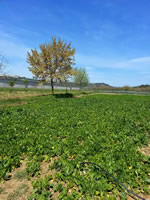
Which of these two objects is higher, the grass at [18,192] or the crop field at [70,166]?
the crop field at [70,166]

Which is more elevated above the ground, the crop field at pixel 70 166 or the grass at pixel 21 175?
the crop field at pixel 70 166

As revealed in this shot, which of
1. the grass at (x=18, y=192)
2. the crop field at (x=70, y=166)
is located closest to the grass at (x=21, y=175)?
the crop field at (x=70, y=166)

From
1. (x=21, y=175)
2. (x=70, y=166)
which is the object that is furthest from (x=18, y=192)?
(x=70, y=166)

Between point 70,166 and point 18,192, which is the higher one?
point 70,166

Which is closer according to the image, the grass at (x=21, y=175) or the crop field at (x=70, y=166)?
the crop field at (x=70, y=166)

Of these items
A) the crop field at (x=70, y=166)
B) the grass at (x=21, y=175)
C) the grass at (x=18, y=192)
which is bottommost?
the grass at (x=21, y=175)

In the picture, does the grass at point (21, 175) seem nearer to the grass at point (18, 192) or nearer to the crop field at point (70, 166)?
the crop field at point (70, 166)

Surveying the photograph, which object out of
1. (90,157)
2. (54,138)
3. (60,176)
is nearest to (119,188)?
(90,157)

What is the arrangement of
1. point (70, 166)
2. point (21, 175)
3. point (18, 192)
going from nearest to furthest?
1. point (18, 192)
2. point (21, 175)
3. point (70, 166)

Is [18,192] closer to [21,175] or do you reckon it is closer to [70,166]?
[21,175]

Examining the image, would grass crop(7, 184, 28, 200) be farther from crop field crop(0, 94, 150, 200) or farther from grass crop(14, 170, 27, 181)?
grass crop(14, 170, 27, 181)

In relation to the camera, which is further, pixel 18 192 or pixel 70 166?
pixel 70 166

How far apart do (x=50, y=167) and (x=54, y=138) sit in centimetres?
152

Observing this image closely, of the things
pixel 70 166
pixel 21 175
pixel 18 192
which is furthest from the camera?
pixel 70 166
